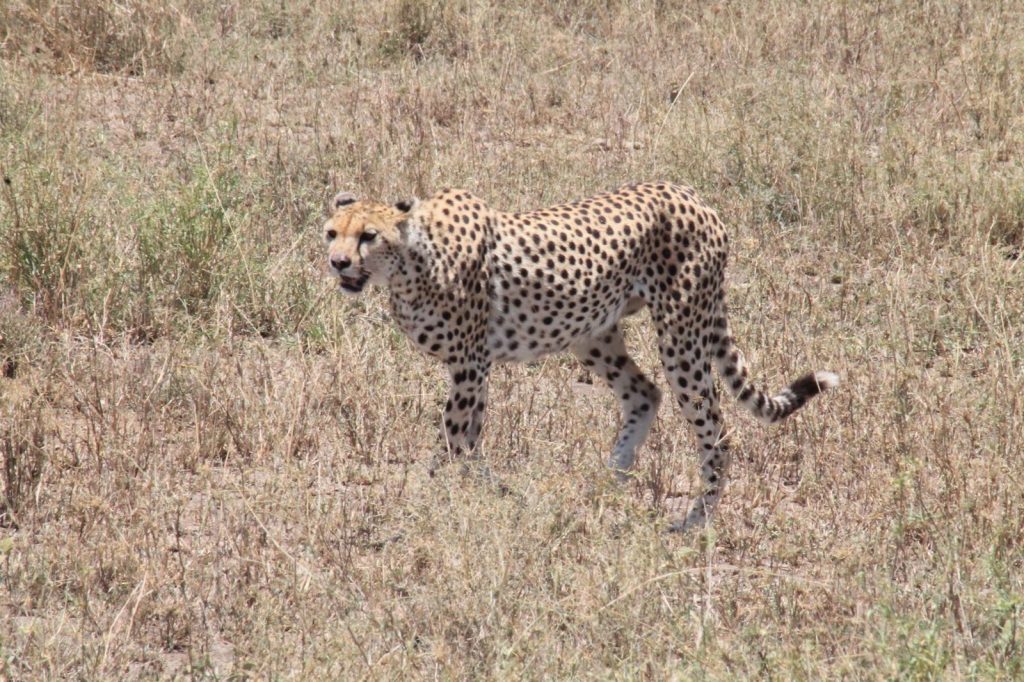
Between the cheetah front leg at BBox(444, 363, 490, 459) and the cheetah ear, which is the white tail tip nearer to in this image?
Answer: the cheetah front leg at BBox(444, 363, 490, 459)

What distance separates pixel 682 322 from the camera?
17.9 feet

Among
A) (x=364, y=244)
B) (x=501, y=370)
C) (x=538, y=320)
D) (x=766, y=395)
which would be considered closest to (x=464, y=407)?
(x=538, y=320)

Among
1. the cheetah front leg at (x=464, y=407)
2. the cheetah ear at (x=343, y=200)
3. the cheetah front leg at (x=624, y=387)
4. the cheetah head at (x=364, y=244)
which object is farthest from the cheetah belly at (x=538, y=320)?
the cheetah ear at (x=343, y=200)

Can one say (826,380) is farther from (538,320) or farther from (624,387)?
(538,320)

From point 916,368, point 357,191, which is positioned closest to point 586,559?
point 916,368

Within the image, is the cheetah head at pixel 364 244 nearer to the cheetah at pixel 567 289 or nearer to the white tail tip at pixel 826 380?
the cheetah at pixel 567 289

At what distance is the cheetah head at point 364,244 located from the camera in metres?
5.06

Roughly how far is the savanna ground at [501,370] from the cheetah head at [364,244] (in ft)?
2.31

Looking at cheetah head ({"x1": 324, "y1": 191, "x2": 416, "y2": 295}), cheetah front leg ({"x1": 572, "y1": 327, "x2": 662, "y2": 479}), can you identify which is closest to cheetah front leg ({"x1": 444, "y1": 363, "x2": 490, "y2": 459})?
cheetah head ({"x1": 324, "y1": 191, "x2": 416, "y2": 295})

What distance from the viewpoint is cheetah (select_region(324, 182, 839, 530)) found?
5277 millimetres

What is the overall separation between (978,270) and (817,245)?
34.2 inches

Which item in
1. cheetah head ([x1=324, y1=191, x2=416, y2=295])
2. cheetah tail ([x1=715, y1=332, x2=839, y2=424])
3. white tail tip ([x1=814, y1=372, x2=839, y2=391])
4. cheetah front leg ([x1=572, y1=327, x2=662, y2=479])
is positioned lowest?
cheetah front leg ([x1=572, y1=327, x2=662, y2=479])

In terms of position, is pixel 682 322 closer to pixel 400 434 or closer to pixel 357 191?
pixel 400 434

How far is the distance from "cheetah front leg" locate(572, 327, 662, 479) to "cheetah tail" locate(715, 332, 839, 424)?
0.31 metres
